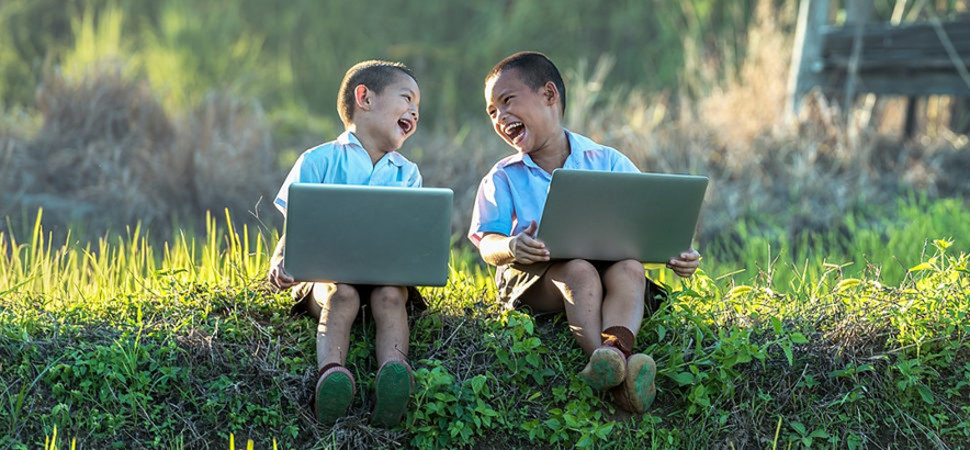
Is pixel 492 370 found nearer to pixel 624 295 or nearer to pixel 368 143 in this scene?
pixel 624 295

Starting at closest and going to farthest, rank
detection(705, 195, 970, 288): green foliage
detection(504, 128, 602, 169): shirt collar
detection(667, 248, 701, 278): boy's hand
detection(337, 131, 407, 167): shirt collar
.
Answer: detection(667, 248, 701, 278): boy's hand
detection(337, 131, 407, 167): shirt collar
detection(504, 128, 602, 169): shirt collar
detection(705, 195, 970, 288): green foliage

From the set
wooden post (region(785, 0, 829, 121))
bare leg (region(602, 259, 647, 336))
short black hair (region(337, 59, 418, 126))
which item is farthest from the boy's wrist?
wooden post (region(785, 0, 829, 121))

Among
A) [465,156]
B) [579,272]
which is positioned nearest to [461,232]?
[465,156]

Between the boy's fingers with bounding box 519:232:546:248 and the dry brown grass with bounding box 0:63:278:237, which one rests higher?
the boy's fingers with bounding box 519:232:546:248

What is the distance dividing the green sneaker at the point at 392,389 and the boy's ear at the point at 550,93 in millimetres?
1160

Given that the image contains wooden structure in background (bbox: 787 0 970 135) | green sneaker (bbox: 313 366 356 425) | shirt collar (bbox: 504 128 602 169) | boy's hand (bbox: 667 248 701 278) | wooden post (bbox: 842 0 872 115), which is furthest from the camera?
wooden post (bbox: 842 0 872 115)

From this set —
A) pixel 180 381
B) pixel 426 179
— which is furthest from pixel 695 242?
pixel 180 381

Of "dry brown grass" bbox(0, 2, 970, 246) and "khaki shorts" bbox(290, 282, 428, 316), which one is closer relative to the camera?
"khaki shorts" bbox(290, 282, 428, 316)

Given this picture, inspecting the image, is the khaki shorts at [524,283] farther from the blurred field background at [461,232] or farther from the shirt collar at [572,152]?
the shirt collar at [572,152]

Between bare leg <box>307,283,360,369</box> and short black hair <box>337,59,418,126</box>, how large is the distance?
0.67m

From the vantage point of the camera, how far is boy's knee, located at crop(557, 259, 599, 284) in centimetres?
378

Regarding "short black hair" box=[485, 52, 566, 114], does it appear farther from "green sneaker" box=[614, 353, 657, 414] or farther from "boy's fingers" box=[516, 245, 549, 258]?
"green sneaker" box=[614, 353, 657, 414]

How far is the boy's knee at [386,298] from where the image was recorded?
12.3 feet

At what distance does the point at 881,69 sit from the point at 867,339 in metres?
6.11
